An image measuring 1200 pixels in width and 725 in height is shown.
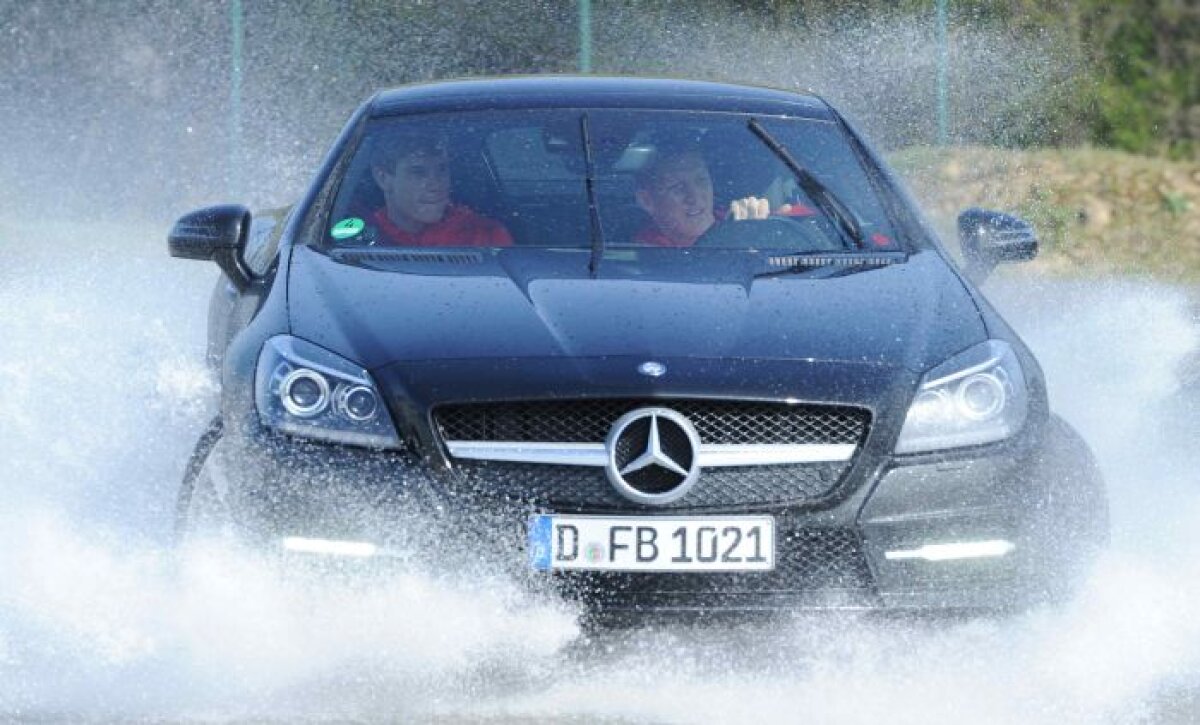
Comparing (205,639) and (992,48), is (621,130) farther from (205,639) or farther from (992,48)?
(992,48)

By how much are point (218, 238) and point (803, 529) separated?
2210 mm

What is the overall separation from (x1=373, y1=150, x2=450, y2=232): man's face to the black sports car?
366 millimetres

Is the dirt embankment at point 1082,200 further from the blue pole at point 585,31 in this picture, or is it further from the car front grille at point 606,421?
the car front grille at point 606,421

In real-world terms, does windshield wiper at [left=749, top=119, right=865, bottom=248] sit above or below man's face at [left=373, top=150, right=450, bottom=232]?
below

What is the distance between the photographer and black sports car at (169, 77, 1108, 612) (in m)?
5.64

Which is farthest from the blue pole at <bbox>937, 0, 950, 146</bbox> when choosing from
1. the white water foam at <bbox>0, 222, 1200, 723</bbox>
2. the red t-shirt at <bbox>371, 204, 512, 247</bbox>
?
the red t-shirt at <bbox>371, 204, 512, 247</bbox>

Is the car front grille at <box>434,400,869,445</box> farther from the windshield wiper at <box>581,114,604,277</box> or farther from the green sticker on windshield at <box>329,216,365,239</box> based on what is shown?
the green sticker on windshield at <box>329,216,365,239</box>

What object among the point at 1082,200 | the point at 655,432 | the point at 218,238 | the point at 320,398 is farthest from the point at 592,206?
the point at 1082,200

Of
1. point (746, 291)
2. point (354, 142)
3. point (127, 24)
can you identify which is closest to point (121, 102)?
point (127, 24)

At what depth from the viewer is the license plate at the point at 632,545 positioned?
5.60 m

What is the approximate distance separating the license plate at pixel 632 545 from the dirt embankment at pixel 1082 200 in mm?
13641

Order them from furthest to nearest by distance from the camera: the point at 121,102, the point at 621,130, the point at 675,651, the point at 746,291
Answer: the point at 121,102 < the point at 621,130 < the point at 746,291 < the point at 675,651

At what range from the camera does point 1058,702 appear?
19.4ft

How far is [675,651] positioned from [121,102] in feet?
65.3
